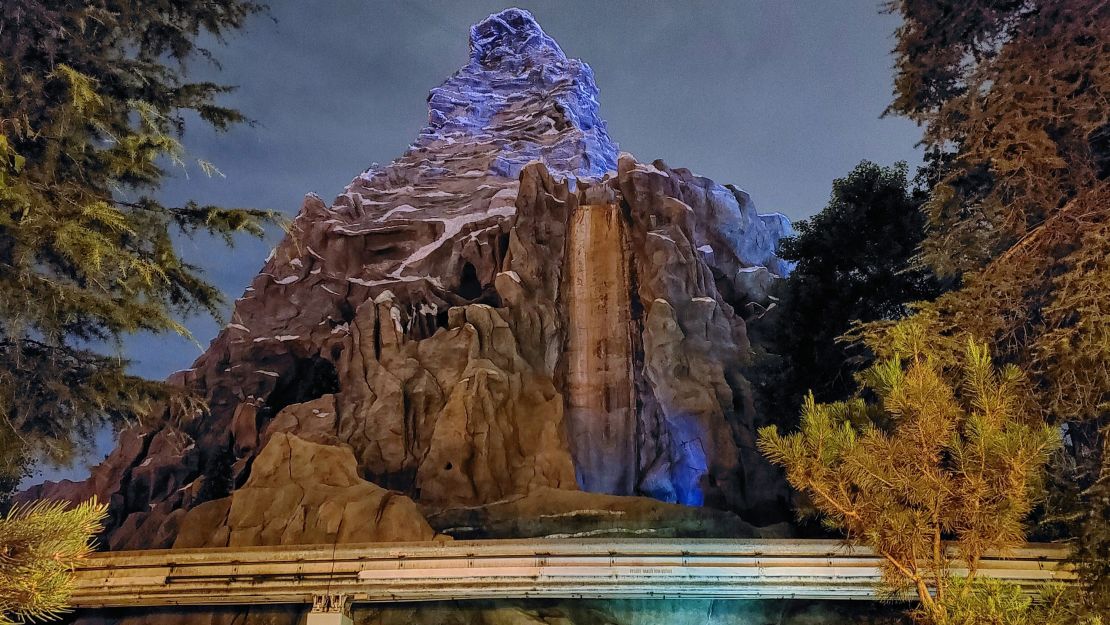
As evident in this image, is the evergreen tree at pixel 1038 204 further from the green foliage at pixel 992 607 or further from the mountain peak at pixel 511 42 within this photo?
the mountain peak at pixel 511 42

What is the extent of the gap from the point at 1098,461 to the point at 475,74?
45.1m

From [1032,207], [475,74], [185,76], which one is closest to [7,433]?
[185,76]

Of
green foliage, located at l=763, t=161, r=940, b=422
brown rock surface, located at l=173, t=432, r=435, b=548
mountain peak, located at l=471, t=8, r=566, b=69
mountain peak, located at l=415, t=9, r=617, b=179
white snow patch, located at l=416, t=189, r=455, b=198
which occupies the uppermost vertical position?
mountain peak, located at l=471, t=8, r=566, b=69

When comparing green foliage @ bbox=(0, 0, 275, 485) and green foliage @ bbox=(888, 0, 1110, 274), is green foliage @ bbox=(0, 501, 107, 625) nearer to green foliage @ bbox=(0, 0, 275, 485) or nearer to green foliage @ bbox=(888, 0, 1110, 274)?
green foliage @ bbox=(0, 0, 275, 485)

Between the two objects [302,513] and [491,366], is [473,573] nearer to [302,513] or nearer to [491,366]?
[302,513]

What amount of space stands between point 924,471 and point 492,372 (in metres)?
19.6

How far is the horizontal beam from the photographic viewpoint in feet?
29.7

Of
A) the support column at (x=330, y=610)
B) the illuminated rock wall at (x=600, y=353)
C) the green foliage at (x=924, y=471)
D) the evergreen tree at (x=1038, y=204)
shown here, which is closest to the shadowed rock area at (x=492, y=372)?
the illuminated rock wall at (x=600, y=353)

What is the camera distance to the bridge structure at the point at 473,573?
9055 millimetres

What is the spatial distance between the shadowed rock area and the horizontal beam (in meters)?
7.31

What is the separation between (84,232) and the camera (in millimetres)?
5203

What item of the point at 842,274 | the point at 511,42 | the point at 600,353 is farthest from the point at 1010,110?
the point at 511,42

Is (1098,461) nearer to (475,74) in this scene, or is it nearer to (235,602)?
(235,602)

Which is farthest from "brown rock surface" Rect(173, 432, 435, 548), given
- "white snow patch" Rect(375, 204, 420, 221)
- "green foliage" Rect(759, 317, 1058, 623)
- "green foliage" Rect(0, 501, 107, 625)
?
"white snow patch" Rect(375, 204, 420, 221)
